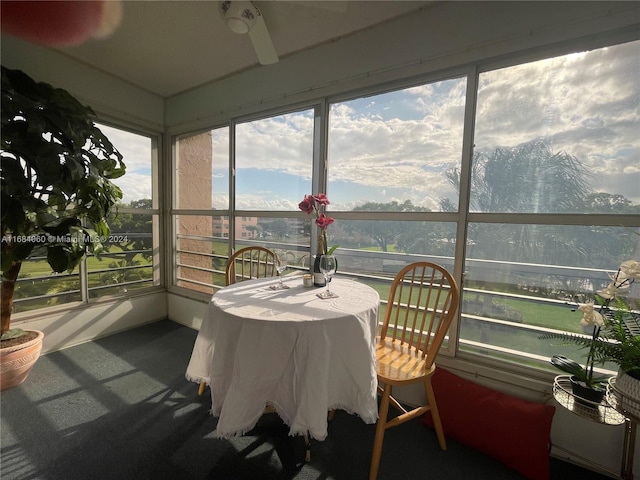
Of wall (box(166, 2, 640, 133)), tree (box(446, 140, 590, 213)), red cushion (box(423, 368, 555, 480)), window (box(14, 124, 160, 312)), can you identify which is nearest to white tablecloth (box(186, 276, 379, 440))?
red cushion (box(423, 368, 555, 480))

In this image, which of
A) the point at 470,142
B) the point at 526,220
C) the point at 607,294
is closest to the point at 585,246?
the point at 526,220

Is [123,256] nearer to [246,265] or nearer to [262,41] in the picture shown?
[246,265]

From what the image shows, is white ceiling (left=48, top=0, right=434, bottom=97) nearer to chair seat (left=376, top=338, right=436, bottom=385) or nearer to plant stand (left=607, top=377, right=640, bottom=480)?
chair seat (left=376, top=338, right=436, bottom=385)

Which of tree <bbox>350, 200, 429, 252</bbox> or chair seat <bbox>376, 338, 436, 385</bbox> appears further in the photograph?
tree <bbox>350, 200, 429, 252</bbox>

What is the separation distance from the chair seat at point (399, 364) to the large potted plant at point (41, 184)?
83.7 inches

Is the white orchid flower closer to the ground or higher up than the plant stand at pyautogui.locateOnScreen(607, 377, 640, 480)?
higher up

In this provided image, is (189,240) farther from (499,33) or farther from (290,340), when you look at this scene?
(499,33)

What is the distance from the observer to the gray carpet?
4.29ft

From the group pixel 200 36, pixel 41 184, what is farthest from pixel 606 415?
pixel 200 36

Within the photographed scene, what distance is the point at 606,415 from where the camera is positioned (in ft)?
3.70

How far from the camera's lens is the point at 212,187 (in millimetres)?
3008

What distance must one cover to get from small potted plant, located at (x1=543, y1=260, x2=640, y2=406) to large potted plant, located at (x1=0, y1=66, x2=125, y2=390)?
2.89 meters

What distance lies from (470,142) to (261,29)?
53.8 inches

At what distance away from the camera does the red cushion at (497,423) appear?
1.30 meters
